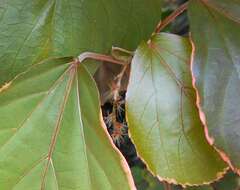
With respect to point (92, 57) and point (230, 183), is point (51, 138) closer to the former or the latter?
point (92, 57)

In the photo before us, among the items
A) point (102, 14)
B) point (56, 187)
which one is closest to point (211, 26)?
point (102, 14)

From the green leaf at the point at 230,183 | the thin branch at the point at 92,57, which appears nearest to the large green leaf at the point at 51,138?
the thin branch at the point at 92,57

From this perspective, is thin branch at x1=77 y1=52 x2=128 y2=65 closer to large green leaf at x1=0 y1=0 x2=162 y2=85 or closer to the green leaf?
large green leaf at x1=0 y1=0 x2=162 y2=85

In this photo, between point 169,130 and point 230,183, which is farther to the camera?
point 230,183

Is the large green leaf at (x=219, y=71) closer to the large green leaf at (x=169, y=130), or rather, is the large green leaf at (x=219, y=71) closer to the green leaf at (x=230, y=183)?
the large green leaf at (x=169, y=130)

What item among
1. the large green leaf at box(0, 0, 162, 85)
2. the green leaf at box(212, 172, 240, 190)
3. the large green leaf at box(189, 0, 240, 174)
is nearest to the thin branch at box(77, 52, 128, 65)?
the large green leaf at box(0, 0, 162, 85)

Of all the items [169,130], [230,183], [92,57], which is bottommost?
[230,183]

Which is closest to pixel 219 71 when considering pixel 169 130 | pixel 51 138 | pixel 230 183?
pixel 169 130

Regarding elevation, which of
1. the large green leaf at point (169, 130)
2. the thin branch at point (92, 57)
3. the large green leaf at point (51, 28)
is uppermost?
the large green leaf at point (51, 28)
